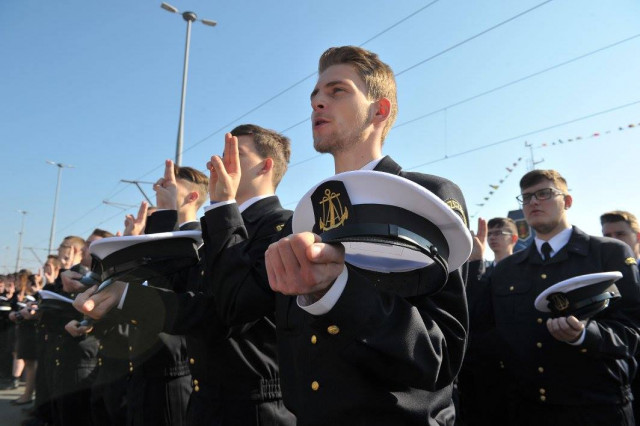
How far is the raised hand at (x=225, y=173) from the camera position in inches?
84.7

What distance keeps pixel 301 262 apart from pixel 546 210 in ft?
9.99

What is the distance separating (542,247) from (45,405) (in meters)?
7.04

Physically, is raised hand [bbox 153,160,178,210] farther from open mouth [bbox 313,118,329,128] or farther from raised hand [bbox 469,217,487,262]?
raised hand [bbox 469,217,487,262]

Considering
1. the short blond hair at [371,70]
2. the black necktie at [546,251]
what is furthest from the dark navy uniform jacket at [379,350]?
the black necktie at [546,251]

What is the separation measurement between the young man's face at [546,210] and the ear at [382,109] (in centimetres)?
203

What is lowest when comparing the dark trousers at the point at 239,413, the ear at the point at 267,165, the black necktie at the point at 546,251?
the dark trousers at the point at 239,413

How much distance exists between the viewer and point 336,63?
2121mm

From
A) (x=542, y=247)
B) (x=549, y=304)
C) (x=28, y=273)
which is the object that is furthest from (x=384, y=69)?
(x=28, y=273)

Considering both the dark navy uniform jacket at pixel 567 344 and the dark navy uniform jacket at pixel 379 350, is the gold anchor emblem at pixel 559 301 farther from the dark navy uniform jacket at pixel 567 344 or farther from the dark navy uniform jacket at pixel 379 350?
the dark navy uniform jacket at pixel 379 350

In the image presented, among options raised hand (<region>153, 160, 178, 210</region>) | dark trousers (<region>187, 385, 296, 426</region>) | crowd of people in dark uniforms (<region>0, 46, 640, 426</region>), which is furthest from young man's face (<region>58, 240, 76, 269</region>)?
dark trousers (<region>187, 385, 296, 426</region>)

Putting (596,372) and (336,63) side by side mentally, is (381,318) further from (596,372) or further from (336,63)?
(596,372)

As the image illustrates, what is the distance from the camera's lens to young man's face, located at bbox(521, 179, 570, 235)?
139 inches

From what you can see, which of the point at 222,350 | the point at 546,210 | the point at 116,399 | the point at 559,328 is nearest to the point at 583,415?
the point at 559,328

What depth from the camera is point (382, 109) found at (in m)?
2.08
